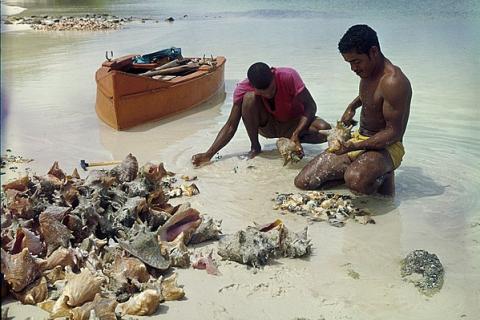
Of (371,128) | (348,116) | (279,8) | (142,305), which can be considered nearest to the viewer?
(142,305)

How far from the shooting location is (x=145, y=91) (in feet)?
25.2

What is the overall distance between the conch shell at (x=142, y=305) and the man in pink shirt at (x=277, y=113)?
3032 millimetres

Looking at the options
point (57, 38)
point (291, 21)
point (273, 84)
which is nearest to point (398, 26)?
point (291, 21)

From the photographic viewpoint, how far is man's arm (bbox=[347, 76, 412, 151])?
4621 mm

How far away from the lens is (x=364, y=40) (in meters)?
4.54

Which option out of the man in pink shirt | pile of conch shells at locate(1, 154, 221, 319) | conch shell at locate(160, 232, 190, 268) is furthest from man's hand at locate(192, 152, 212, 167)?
conch shell at locate(160, 232, 190, 268)

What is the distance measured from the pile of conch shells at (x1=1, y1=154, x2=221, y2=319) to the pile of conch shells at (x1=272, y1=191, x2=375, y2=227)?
0.77 metres

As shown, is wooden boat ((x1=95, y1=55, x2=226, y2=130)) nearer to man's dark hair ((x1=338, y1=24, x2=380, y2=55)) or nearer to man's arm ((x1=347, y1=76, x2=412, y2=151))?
man's dark hair ((x1=338, y1=24, x2=380, y2=55))

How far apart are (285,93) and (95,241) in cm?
298

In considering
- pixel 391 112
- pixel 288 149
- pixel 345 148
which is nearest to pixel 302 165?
pixel 288 149

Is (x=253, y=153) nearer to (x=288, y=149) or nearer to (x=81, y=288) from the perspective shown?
(x=288, y=149)

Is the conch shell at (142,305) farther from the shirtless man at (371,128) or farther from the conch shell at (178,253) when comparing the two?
the shirtless man at (371,128)

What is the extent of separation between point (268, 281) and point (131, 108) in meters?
Result: 4.57

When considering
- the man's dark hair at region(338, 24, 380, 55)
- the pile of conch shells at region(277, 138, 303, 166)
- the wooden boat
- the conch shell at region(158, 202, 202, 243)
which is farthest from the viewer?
the wooden boat
